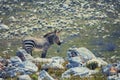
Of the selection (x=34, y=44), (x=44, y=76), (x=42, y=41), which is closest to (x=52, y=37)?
(x=42, y=41)

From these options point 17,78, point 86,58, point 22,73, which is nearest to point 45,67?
point 22,73

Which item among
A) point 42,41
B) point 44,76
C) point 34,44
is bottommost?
point 44,76

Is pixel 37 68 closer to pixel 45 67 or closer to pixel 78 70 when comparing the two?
→ pixel 45 67

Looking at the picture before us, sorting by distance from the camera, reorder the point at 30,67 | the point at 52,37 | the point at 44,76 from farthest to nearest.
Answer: the point at 52,37
the point at 30,67
the point at 44,76

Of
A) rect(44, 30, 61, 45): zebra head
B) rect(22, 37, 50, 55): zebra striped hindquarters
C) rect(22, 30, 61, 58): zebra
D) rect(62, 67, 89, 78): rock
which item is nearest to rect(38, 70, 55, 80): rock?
rect(62, 67, 89, 78): rock

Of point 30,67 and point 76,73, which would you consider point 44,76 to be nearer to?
point 76,73

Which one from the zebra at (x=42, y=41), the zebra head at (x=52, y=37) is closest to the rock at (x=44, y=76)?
the zebra at (x=42, y=41)

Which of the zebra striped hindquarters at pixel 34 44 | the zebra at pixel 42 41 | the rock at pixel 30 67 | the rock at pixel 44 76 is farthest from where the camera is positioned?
the zebra at pixel 42 41

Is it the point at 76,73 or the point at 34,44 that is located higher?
the point at 34,44

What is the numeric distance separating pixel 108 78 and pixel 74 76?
9.05 feet

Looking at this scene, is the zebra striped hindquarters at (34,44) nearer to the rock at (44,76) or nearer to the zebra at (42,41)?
the zebra at (42,41)

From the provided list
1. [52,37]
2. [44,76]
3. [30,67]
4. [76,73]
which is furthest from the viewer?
[52,37]

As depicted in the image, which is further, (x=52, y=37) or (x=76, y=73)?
(x=52, y=37)

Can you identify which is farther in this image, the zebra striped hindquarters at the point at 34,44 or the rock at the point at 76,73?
the zebra striped hindquarters at the point at 34,44
